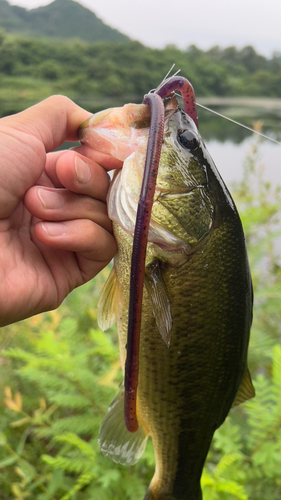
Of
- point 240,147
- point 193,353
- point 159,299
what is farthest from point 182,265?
point 240,147

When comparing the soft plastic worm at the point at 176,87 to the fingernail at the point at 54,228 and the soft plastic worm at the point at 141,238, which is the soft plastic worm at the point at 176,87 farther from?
the fingernail at the point at 54,228

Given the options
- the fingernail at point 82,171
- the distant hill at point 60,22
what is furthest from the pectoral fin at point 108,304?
the distant hill at point 60,22

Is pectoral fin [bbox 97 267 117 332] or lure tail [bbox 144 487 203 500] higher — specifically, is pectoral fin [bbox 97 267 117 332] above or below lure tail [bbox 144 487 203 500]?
above

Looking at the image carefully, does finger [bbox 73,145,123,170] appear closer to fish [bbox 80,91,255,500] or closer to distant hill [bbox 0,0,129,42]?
fish [bbox 80,91,255,500]

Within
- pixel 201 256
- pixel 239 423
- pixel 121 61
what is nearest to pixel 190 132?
pixel 201 256

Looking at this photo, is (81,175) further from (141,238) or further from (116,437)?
(116,437)

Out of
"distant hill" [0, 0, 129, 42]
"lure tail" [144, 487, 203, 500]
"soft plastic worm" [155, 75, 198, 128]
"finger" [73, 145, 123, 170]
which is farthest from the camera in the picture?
"distant hill" [0, 0, 129, 42]

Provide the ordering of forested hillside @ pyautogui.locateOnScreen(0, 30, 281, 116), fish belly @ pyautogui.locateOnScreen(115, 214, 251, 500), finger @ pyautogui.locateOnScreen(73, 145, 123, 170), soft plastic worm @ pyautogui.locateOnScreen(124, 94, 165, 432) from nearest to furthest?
1. soft plastic worm @ pyautogui.locateOnScreen(124, 94, 165, 432)
2. fish belly @ pyautogui.locateOnScreen(115, 214, 251, 500)
3. finger @ pyautogui.locateOnScreen(73, 145, 123, 170)
4. forested hillside @ pyautogui.locateOnScreen(0, 30, 281, 116)

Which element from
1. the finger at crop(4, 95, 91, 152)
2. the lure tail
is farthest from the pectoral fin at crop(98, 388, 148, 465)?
the finger at crop(4, 95, 91, 152)
